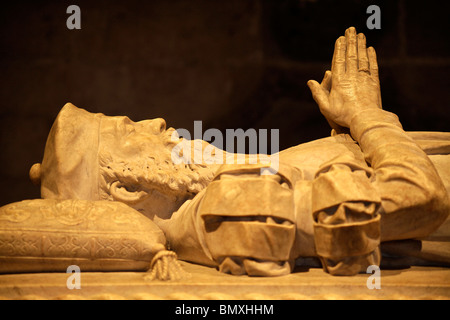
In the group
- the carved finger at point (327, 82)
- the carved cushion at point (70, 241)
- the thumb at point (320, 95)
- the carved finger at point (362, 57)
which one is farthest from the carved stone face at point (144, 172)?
the carved finger at point (362, 57)

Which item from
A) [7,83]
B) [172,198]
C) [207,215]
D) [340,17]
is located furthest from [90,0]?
[207,215]

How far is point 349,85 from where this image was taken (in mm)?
2570

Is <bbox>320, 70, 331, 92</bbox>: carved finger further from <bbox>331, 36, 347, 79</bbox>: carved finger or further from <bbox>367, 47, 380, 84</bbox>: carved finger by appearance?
<bbox>367, 47, 380, 84</bbox>: carved finger

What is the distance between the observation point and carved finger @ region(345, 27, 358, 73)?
262cm

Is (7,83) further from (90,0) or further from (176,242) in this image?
(176,242)

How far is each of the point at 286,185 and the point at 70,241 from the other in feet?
2.61

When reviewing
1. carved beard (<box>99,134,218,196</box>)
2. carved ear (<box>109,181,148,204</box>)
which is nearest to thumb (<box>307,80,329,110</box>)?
carved beard (<box>99,134,218,196</box>)

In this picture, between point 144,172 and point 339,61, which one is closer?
point 144,172

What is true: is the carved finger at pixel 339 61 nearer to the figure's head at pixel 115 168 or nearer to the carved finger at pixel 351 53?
the carved finger at pixel 351 53

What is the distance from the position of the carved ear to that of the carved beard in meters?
0.02

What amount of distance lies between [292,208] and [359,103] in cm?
81

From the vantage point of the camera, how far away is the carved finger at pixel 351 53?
262 centimetres

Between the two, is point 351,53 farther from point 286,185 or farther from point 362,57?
point 286,185

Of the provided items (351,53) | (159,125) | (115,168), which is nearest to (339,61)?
(351,53)
